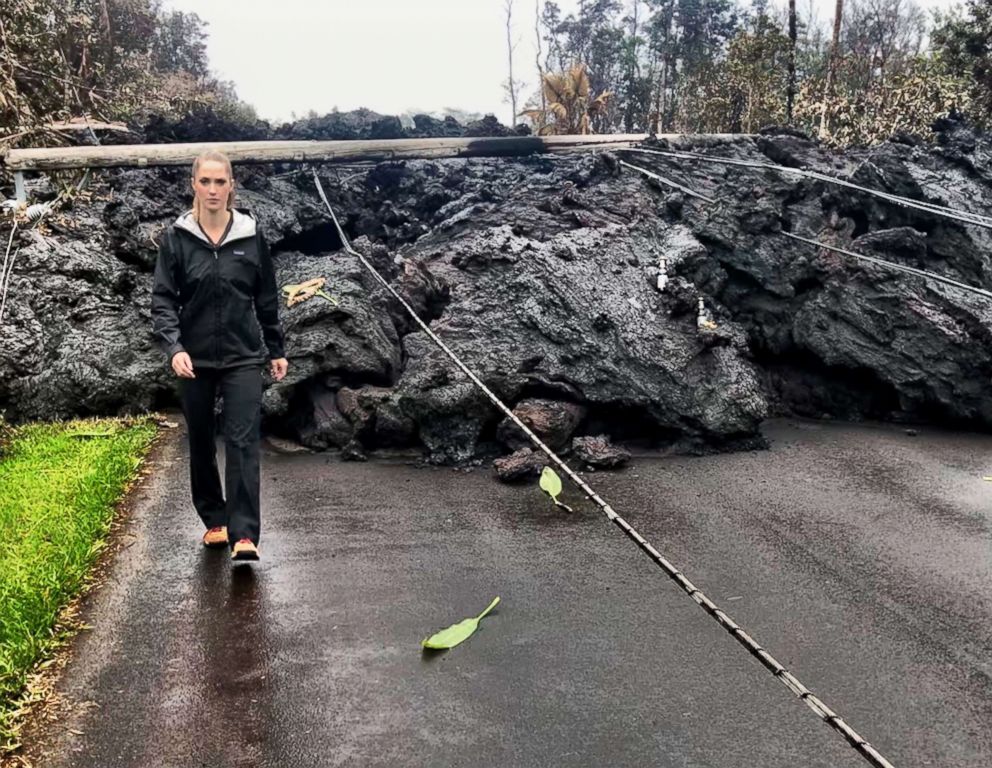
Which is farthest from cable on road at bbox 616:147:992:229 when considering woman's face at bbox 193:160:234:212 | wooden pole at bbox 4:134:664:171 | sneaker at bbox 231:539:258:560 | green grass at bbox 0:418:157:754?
green grass at bbox 0:418:157:754

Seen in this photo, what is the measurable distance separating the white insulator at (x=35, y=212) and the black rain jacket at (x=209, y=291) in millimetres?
4053

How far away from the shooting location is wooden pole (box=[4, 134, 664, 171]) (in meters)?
7.47

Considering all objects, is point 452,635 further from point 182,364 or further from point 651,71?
point 651,71

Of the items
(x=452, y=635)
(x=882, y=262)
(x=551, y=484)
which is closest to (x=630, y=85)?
(x=882, y=262)

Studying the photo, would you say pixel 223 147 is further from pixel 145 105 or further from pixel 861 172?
pixel 145 105

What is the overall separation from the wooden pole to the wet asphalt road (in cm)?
407

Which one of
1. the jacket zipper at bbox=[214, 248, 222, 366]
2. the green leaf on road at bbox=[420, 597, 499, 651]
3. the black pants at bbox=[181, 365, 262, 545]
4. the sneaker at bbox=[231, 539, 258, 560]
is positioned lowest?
the green leaf on road at bbox=[420, 597, 499, 651]

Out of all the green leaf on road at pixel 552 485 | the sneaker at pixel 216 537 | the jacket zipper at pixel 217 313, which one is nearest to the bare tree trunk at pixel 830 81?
the green leaf on road at pixel 552 485

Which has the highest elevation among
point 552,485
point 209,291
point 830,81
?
point 830,81

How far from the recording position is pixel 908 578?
11.7 ft

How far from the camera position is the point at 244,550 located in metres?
3.51

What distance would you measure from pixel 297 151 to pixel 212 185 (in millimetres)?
5031

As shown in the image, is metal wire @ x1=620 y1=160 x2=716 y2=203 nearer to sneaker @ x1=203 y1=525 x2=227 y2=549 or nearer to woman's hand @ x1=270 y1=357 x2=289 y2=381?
woman's hand @ x1=270 y1=357 x2=289 y2=381

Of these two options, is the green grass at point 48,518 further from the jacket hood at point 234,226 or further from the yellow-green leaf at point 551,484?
the yellow-green leaf at point 551,484
